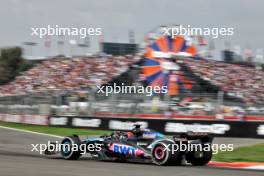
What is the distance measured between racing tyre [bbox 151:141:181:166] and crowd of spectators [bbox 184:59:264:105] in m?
18.4

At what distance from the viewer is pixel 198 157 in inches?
429

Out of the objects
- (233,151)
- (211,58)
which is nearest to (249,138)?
(233,151)

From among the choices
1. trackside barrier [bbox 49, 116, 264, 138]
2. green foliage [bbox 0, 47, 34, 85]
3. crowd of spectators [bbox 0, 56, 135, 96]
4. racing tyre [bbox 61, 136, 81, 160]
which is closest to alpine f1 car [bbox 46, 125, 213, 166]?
racing tyre [bbox 61, 136, 81, 160]

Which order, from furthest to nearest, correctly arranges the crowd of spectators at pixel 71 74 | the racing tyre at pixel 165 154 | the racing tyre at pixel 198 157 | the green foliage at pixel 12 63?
the green foliage at pixel 12 63 → the crowd of spectators at pixel 71 74 → the racing tyre at pixel 198 157 → the racing tyre at pixel 165 154

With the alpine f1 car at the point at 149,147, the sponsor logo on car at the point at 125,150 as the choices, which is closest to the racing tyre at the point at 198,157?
the alpine f1 car at the point at 149,147

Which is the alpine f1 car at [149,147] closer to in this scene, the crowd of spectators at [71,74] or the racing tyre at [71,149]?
the racing tyre at [71,149]

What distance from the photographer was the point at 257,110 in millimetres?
20047

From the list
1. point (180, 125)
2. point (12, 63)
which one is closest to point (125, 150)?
point (180, 125)

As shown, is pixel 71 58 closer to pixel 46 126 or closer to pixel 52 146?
pixel 46 126

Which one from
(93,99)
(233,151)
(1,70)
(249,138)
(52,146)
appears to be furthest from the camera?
(1,70)

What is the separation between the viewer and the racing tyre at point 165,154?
10.2 meters

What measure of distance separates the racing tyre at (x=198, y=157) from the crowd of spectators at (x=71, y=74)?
2286cm

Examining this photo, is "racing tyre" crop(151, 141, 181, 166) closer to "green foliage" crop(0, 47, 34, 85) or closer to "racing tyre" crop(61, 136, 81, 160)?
"racing tyre" crop(61, 136, 81, 160)

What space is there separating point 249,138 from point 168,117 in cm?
440
